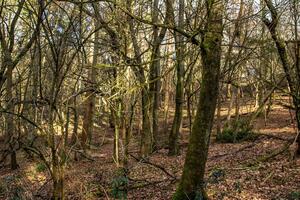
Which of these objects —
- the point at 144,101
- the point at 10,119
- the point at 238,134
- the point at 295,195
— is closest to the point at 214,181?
the point at 295,195

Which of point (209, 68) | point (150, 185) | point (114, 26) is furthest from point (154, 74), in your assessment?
point (209, 68)

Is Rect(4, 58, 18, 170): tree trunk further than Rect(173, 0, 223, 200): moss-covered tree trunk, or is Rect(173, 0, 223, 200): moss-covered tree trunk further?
Rect(173, 0, 223, 200): moss-covered tree trunk

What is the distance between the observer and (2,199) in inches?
385

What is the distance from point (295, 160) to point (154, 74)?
5.74m

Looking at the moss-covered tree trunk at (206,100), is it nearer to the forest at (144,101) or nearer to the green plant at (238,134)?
the forest at (144,101)

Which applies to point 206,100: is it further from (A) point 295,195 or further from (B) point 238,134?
(B) point 238,134

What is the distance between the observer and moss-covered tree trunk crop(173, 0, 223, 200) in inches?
265

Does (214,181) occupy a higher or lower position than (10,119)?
lower

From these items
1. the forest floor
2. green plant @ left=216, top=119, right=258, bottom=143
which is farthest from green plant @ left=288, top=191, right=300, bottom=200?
green plant @ left=216, top=119, right=258, bottom=143

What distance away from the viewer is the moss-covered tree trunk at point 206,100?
674 centimetres

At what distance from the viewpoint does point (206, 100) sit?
22.5ft

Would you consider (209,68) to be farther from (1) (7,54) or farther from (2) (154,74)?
(2) (154,74)

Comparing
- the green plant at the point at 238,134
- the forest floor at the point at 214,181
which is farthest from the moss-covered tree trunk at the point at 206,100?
the green plant at the point at 238,134

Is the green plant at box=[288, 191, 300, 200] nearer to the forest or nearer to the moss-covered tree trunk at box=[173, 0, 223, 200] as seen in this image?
the forest
